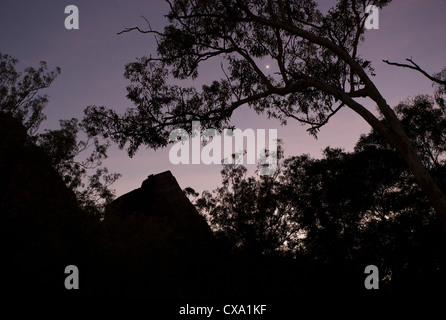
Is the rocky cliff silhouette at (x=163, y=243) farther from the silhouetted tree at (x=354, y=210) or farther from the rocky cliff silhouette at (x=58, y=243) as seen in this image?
the silhouetted tree at (x=354, y=210)

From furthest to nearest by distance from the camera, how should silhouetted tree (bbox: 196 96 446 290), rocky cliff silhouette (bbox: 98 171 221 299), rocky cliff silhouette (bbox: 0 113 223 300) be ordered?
silhouetted tree (bbox: 196 96 446 290) → rocky cliff silhouette (bbox: 98 171 221 299) → rocky cliff silhouette (bbox: 0 113 223 300)

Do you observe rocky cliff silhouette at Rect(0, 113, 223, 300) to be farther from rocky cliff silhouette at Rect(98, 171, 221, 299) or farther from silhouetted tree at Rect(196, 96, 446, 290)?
silhouetted tree at Rect(196, 96, 446, 290)

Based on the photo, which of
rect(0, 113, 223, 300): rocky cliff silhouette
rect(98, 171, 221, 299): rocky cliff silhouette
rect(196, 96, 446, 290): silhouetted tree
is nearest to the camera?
rect(0, 113, 223, 300): rocky cliff silhouette

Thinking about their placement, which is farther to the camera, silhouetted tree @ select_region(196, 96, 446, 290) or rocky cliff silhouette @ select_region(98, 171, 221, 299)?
silhouetted tree @ select_region(196, 96, 446, 290)

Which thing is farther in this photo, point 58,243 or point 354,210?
point 354,210

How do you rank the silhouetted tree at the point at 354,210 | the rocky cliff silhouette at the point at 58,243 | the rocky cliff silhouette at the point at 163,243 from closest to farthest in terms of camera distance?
the rocky cliff silhouette at the point at 58,243, the rocky cliff silhouette at the point at 163,243, the silhouetted tree at the point at 354,210

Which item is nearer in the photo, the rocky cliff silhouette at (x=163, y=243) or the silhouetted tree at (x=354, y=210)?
the rocky cliff silhouette at (x=163, y=243)

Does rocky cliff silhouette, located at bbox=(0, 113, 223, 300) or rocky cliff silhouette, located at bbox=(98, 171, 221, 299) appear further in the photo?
rocky cliff silhouette, located at bbox=(98, 171, 221, 299)

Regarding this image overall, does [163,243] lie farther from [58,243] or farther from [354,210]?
[354,210]

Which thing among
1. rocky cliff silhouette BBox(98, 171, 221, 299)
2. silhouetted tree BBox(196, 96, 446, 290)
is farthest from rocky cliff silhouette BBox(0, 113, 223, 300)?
silhouetted tree BBox(196, 96, 446, 290)

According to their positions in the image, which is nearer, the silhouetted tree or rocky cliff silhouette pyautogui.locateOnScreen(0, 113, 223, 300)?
rocky cliff silhouette pyautogui.locateOnScreen(0, 113, 223, 300)

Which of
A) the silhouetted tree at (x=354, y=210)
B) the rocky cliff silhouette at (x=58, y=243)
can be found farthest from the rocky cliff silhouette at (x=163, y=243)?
the silhouetted tree at (x=354, y=210)

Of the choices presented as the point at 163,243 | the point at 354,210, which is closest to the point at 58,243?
the point at 163,243
